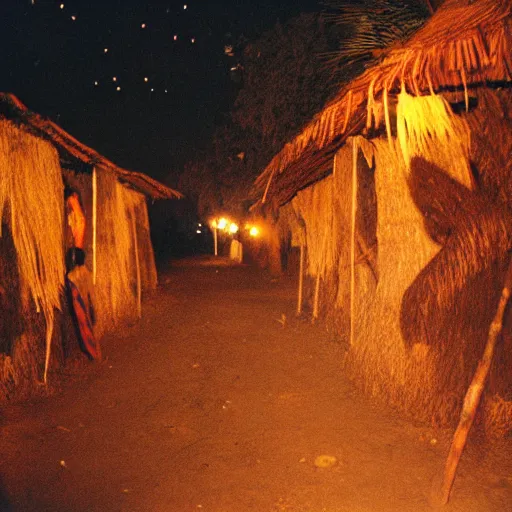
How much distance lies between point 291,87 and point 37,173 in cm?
→ 1096

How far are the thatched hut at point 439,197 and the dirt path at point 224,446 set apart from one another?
56 centimetres

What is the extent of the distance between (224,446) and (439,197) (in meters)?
2.86

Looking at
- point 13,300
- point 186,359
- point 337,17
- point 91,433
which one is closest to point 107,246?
point 186,359

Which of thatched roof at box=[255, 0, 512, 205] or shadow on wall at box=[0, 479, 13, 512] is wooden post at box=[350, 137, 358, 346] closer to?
thatched roof at box=[255, 0, 512, 205]

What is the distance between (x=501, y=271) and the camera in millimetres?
4156

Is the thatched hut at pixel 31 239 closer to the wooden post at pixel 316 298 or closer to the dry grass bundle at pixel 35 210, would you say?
the dry grass bundle at pixel 35 210

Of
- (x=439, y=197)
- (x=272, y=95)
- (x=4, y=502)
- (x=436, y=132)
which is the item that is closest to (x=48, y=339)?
(x=4, y=502)

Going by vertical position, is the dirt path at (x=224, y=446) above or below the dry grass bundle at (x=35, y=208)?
below

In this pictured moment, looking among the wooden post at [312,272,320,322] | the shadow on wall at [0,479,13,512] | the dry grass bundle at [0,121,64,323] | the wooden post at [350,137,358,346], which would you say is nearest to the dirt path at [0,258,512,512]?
the shadow on wall at [0,479,13,512]

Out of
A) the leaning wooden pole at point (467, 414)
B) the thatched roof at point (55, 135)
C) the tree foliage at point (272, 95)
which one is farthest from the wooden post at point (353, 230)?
the tree foliage at point (272, 95)

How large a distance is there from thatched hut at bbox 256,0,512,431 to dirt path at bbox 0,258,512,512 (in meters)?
0.56

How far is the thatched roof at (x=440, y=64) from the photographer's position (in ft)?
11.9

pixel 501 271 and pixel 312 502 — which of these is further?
pixel 501 271

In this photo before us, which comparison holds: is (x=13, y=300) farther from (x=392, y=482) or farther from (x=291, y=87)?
(x=291, y=87)
